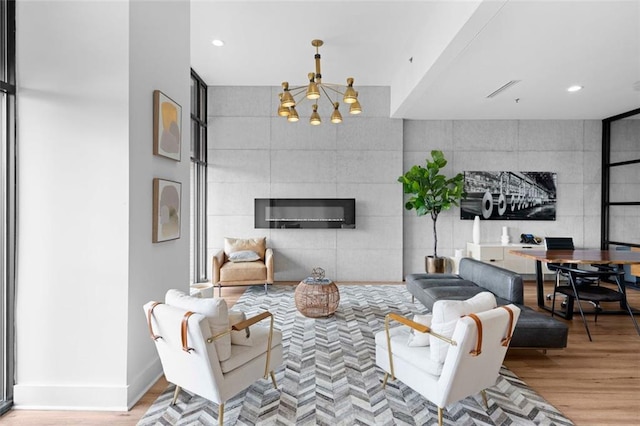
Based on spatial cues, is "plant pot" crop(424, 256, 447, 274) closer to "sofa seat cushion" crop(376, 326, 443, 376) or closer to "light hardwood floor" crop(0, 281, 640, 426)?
"light hardwood floor" crop(0, 281, 640, 426)

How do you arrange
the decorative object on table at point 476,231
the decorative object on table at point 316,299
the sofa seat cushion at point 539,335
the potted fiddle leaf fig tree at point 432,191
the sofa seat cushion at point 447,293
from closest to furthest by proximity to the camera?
1. the sofa seat cushion at point 539,335
2. the sofa seat cushion at point 447,293
3. the decorative object on table at point 316,299
4. the potted fiddle leaf fig tree at point 432,191
5. the decorative object on table at point 476,231

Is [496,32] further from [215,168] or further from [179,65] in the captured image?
[215,168]

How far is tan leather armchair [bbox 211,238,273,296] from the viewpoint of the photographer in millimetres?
5500

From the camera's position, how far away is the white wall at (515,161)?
6773 millimetres

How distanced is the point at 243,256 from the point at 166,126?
320cm

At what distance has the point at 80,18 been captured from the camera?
2.44 metres

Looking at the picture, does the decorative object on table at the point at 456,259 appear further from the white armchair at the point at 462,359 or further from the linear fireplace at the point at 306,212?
the white armchair at the point at 462,359

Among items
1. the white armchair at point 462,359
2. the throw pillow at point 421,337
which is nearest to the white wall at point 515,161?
the throw pillow at point 421,337

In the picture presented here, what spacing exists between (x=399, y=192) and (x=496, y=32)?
340 centimetres

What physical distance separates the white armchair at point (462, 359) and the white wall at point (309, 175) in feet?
13.7

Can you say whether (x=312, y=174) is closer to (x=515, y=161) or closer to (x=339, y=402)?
(x=515, y=161)

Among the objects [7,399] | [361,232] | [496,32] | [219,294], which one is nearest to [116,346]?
[7,399]

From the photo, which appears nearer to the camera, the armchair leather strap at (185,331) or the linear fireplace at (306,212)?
the armchair leather strap at (185,331)

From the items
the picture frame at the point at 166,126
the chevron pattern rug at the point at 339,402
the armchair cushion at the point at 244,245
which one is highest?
the picture frame at the point at 166,126
